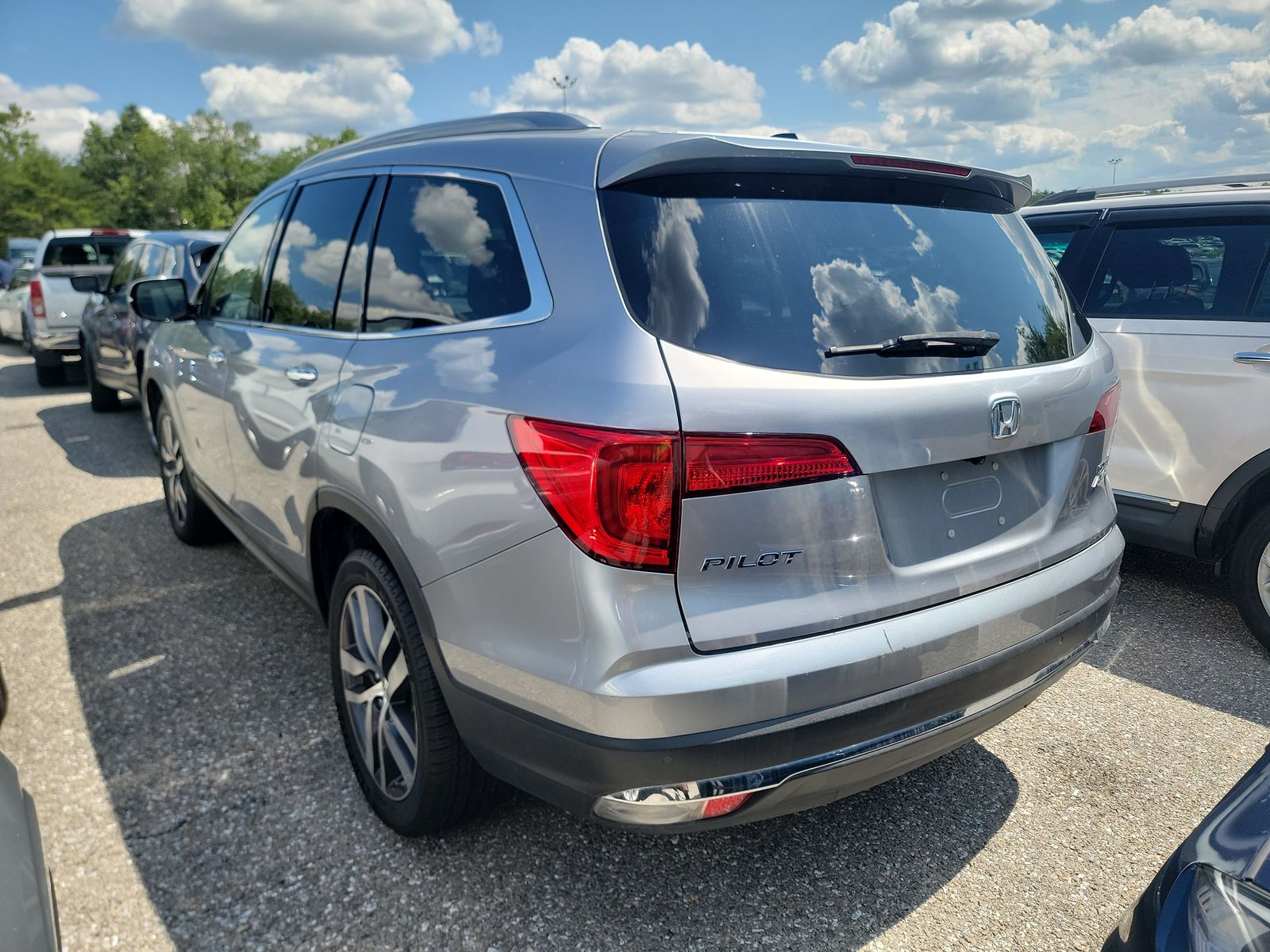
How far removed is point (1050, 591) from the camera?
226 cm

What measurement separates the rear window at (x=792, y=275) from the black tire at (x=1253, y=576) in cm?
219

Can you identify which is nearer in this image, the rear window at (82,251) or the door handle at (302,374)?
the door handle at (302,374)

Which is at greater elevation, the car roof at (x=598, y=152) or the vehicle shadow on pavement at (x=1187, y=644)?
the car roof at (x=598, y=152)

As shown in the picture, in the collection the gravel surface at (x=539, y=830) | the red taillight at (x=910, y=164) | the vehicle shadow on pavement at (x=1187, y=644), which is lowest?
the vehicle shadow on pavement at (x=1187, y=644)

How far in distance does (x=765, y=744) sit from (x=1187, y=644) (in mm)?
2919

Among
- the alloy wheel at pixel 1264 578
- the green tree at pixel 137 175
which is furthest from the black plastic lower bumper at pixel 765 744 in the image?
the green tree at pixel 137 175

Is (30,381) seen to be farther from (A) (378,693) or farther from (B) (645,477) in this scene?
(B) (645,477)

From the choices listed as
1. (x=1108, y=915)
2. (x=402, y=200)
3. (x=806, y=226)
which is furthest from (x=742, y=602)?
(x=402, y=200)

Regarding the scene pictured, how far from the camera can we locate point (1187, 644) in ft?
12.8

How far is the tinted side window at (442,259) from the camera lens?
2186 mm

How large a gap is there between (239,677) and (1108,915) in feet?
9.77

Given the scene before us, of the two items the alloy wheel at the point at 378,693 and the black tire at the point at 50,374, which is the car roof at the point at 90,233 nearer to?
Result: the black tire at the point at 50,374

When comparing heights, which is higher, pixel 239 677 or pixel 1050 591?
pixel 1050 591

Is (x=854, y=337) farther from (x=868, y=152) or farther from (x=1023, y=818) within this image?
(x=1023, y=818)
